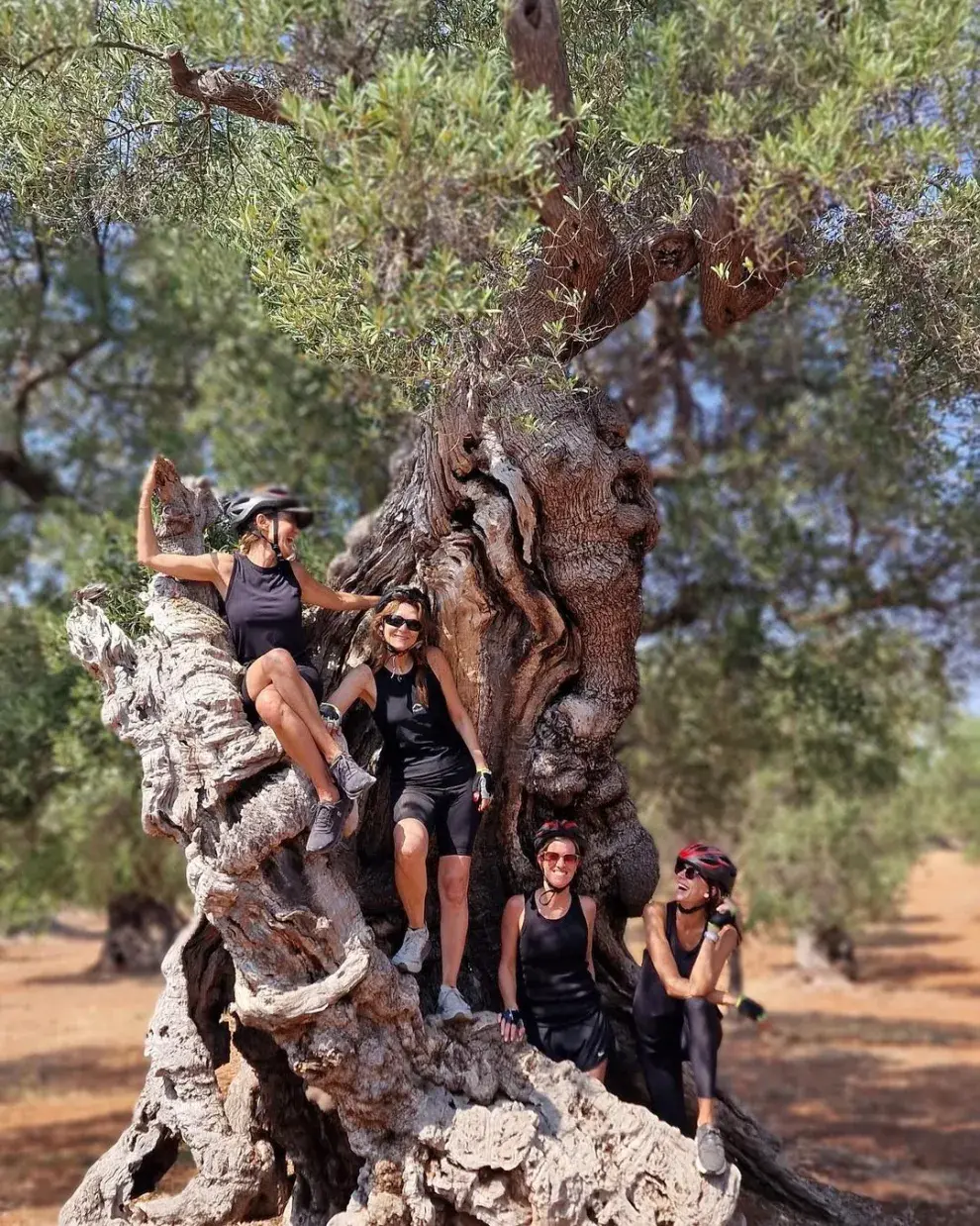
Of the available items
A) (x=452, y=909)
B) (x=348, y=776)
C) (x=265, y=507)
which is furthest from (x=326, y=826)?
(x=265, y=507)

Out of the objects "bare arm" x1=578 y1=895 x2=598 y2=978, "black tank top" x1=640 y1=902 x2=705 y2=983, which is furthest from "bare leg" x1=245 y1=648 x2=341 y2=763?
"black tank top" x1=640 y1=902 x2=705 y2=983

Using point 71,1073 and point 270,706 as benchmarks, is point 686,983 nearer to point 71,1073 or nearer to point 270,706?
point 270,706

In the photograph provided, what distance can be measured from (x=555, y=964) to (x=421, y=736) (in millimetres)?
1345

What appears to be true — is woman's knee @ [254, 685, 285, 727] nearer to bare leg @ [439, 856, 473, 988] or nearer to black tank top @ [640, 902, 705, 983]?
bare leg @ [439, 856, 473, 988]

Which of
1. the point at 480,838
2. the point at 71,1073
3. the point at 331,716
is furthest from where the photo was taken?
the point at 71,1073

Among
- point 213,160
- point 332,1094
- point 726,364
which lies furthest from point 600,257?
point 726,364

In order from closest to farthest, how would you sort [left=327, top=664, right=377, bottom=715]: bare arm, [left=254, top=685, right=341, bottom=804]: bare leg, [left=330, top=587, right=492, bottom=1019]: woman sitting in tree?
[left=254, top=685, right=341, bottom=804]: bare leg, [left=330, top=587, right=492, bottom=1019]: woman sitting in tree, [left=327, top=664, right=377, bottom=715]: bare arm

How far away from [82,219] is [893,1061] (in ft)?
49.3

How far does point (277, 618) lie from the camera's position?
635 centimetres

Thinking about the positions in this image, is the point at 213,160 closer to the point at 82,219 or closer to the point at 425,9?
the point at 82,219

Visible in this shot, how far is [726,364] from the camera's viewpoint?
14516 millimetres

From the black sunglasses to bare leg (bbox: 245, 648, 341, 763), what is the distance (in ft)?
2.23

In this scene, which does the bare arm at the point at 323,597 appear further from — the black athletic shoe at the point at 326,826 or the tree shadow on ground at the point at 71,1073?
the tree shadow on ground at the point at 71,1073

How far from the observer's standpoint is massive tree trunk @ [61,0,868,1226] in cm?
597
